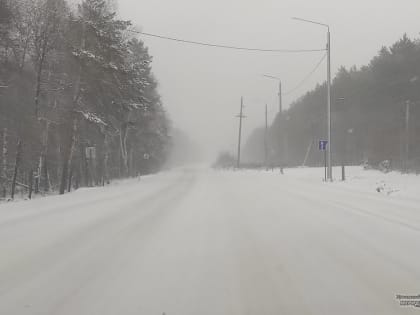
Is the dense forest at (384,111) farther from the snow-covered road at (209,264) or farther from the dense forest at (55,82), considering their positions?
the snow-covered road at (209,264)

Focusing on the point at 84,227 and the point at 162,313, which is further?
the point at 84,227

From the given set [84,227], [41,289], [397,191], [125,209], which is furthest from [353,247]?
[397,191]

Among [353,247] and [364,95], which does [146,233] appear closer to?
[353,247]

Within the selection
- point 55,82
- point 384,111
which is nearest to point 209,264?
point 55,82

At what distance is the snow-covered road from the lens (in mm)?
5610

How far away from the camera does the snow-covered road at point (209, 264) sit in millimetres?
5610

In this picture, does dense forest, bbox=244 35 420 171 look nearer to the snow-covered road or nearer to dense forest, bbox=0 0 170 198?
dense forest, bbox=0 0 170 198

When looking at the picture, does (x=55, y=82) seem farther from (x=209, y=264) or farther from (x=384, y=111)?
(x=384, y=111)

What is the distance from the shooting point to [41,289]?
20.5 ft

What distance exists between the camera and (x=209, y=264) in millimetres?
7645

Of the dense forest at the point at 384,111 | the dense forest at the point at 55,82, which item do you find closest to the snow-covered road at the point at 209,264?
the dense forest at the point at 55,82

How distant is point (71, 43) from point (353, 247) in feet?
83.5

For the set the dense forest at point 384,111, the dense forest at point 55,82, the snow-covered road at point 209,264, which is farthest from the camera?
the dense forest at point 384,111

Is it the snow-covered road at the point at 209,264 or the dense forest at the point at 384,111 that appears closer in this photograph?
the snow-covered road at the point at 209,264
